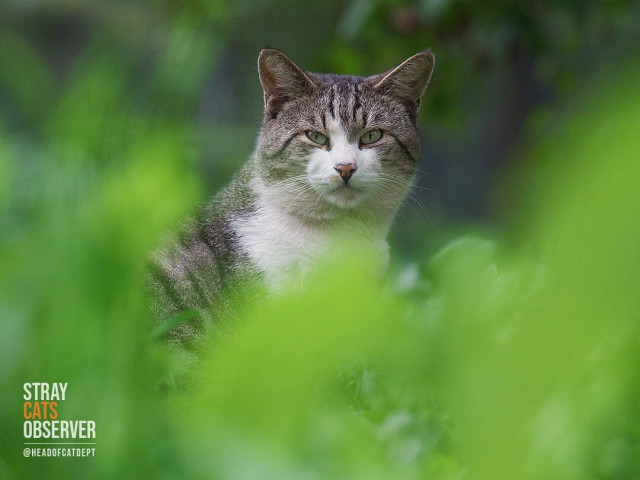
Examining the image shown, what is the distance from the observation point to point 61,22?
8.86 m

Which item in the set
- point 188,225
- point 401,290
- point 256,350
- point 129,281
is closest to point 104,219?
point 129,281

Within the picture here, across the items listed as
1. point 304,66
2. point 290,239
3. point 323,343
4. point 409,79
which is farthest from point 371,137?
point 304,66

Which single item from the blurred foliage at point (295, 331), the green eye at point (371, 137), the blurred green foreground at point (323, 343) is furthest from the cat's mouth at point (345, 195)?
the blurred green foreground at point (323, 343)

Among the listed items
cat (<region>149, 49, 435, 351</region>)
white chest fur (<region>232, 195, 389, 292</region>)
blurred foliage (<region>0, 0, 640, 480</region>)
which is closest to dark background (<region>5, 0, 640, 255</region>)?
blurred foliage (<region>0, 0, 640, 480</region>)

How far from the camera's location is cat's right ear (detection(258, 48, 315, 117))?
10.4 feet

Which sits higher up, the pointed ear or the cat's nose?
the pointed ear

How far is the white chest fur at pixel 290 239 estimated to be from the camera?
299 cm

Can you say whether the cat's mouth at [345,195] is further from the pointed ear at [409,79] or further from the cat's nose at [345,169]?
the pointed ear at [409,79]

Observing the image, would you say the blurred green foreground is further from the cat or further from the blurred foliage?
the cat

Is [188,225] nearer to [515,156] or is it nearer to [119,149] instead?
[119,149]

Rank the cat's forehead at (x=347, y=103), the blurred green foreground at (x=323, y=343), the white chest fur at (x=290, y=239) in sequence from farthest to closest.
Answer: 1. the cat's forehead at (x=347, y=103)
2. the white chest fur at (x=290, y=239)
3. the blurred green foreground at (x=323, y=343)

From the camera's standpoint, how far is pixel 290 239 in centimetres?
314

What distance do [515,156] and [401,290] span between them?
431 cm

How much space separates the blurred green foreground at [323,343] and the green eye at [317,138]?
2.62m
